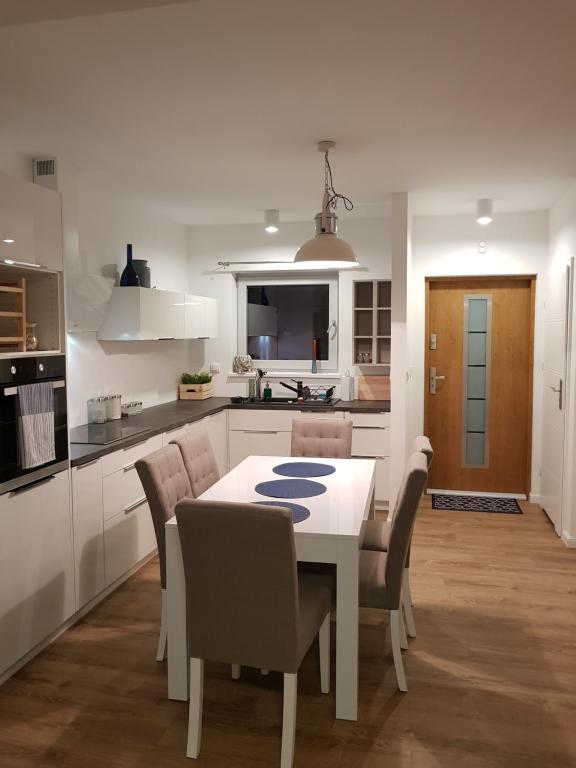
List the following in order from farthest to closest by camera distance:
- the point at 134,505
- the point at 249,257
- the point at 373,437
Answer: the point at 249,257 < the point at 373,437 < the point at 134,505

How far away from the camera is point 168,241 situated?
5.75 meters

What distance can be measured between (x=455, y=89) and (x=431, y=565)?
279 centimetres

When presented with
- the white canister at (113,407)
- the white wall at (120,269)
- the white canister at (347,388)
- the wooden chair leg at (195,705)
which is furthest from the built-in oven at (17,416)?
the white canister at (347,388)

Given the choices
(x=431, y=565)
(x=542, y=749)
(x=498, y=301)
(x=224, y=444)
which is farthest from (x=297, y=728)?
(x=498, y=301)

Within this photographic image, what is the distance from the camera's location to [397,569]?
8.73 ft

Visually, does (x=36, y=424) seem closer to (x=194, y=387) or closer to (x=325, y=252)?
(x=325, y=252)

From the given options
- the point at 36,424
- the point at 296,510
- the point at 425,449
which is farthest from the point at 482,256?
the point at 36,424

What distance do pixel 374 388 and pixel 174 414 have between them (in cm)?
178

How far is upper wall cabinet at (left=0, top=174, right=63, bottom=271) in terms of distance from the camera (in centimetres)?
276

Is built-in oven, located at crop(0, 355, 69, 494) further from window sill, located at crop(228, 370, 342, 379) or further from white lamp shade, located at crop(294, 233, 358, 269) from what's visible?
window sill, located at crop(228, 370, 342, 379)

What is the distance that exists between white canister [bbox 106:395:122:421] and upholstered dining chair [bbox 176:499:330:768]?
97.5 inches

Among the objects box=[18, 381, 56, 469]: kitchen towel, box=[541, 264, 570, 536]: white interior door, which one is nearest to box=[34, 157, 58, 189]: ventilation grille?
box=[18, 381, 56, 469]: kitchen towel

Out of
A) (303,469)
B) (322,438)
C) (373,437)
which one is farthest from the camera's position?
(373,437)

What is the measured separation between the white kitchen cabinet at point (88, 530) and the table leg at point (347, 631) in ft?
4.84
